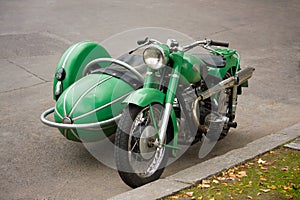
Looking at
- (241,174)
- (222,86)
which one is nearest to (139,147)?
(241,174)

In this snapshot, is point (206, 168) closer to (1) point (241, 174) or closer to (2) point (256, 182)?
(1) point (241, 174)

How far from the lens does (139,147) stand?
17.1 ft

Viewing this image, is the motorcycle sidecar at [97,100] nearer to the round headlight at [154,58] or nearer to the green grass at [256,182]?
the round headlight at [154,58]

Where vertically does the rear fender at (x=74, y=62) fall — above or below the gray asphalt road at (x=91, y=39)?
above

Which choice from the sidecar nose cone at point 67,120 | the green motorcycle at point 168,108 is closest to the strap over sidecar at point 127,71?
the green motorcycle at point 168,108

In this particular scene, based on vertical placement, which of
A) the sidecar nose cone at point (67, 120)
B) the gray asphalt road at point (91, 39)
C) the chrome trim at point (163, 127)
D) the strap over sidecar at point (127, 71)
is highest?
the strap over sidecar at point (127, 71)

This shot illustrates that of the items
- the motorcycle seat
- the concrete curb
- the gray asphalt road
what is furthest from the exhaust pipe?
the gray asphalt road

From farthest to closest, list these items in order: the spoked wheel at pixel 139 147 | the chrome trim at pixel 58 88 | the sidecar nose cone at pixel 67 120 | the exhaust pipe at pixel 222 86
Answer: the chrome trim at pixel 58 88 → the exhaust pipe at pixel 222 86 → the sidecar nose cone at pixel 67 120 → the spoked wheel at pixel 139 147

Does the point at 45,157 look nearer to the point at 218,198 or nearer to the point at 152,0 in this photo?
the point at 218,198

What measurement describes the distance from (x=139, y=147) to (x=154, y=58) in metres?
0.79

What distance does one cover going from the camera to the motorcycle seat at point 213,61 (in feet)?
19.8

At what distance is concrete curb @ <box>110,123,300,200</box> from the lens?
487 cm

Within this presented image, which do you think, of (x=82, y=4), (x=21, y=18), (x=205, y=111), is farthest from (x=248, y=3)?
(x=205, y=111)

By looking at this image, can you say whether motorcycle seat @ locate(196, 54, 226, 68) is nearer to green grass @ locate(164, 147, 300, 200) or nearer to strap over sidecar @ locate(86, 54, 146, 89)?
strap over sidecar @ locate(86, 54, 146, 89)
